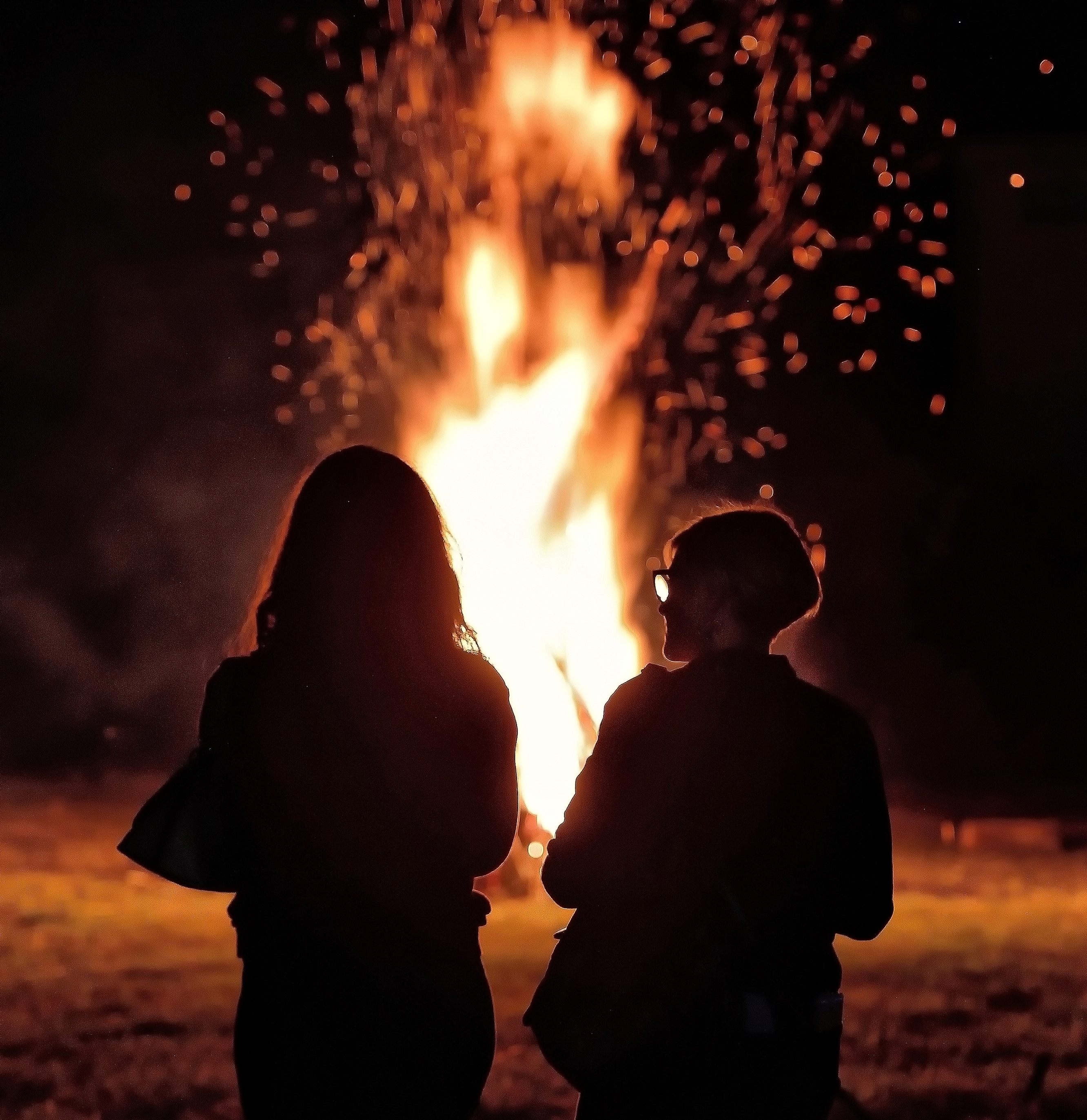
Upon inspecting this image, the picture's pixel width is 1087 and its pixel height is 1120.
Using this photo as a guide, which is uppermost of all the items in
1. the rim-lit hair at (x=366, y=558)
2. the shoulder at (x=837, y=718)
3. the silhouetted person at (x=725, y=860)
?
the rim-lit hair at (x=366, y=558)

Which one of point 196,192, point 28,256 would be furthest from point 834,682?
point 28,256

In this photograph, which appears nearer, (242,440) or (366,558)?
(366,558)

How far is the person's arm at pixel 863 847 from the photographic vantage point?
105 inches

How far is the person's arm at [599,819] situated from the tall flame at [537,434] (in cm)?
588

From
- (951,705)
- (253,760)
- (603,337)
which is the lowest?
(253,760)

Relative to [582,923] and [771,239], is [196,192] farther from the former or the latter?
[582,923]

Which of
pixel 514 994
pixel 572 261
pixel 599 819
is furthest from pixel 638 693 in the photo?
pixel 572 261

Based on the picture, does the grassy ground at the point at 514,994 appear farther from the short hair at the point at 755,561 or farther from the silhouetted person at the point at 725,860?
the short hair at the point at 755,561

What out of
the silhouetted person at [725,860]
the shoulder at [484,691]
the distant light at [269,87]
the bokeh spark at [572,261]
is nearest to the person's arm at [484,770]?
the shoulder at [484,691]

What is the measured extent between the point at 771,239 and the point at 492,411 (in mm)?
5329

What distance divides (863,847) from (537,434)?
261 inches

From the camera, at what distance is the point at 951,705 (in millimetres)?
12664

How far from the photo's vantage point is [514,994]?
647 cm

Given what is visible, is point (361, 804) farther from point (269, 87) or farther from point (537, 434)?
point (269, 87)
